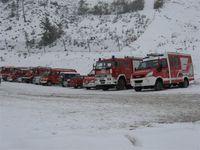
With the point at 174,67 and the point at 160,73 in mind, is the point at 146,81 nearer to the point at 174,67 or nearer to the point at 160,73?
the point at 160,73

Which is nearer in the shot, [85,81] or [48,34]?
[85,81]

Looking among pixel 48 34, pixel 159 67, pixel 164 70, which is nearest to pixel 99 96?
pixel 159 67

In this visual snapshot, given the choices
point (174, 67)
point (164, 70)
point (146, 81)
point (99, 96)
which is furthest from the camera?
point (174, 67)

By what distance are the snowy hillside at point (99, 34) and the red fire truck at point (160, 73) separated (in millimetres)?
6883

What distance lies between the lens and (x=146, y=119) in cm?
1259

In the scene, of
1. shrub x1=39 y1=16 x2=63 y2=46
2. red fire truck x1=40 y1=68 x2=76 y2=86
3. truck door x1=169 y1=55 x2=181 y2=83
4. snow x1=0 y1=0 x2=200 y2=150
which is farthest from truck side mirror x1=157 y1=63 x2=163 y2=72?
shrub x1=39 y1=16 x2=63 y2=46

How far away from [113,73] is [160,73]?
4.15 meters

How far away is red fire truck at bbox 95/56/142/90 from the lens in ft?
102

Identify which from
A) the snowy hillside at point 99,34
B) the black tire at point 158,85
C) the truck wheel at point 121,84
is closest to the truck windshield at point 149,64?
the black tire at point 158,85

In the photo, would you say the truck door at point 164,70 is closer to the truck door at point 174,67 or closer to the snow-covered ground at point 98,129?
the truck door at point 174,67

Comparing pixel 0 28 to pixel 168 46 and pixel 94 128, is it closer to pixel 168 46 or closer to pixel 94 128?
pixel 168 46

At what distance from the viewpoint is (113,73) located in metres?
31.1

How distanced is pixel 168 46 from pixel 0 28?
36188mm

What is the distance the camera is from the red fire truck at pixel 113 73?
102 feet
